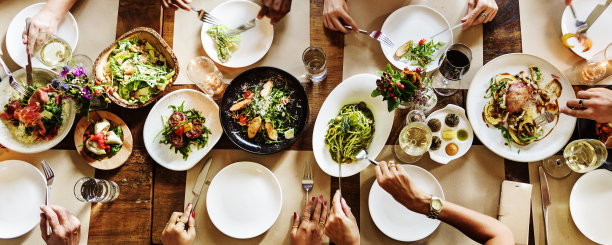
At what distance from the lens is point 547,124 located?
2.16m

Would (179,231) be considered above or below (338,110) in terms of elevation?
below

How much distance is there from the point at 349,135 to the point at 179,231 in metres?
1.17

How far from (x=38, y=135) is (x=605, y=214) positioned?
3495 millimetres

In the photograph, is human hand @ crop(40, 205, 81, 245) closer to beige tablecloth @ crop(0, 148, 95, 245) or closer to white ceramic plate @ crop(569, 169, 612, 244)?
beige tablecloth @ crop(0, 148, 95, 245)

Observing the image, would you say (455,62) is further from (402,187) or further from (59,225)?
(59,225)

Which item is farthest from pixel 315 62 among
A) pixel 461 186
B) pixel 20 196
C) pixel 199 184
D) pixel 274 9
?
pixel 20 196

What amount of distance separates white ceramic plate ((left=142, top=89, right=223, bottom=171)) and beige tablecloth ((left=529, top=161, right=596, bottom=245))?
2.02 meters

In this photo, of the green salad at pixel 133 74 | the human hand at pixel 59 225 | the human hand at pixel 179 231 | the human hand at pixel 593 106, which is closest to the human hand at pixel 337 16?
the green salad at pixel 133 74

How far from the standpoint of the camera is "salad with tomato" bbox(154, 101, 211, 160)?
214 centimetres

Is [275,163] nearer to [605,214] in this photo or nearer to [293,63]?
[293,63]

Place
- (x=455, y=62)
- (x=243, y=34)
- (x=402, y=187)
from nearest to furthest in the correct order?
1. (x=402, y=187)
2. (x=455, y=62)
3. (x=243, y=34)

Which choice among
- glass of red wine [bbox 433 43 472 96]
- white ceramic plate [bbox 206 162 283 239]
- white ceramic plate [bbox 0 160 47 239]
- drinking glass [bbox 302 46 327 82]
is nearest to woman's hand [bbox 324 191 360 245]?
white ceramic plate [bbox 206 162 283 239]

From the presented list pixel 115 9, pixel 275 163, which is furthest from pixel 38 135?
pixel 275 163

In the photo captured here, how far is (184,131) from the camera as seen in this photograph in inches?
84.6
